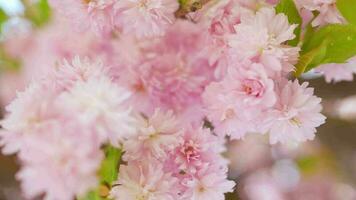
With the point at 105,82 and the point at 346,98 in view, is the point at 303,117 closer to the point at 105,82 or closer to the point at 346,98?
the point at 105,82

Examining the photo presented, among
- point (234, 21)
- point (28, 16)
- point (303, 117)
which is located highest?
point (28, 16)

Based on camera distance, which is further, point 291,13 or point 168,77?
point 168,77

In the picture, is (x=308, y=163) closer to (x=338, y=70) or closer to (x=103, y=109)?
(x=338, y=70)

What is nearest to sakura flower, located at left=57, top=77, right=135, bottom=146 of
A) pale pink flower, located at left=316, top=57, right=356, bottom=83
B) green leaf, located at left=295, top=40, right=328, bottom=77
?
green leaf, located at left=295, top=40, right=328, bottom=77

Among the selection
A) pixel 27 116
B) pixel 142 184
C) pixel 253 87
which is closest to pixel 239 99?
pixel 253 87

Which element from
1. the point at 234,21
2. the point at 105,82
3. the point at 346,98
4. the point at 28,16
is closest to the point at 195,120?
the point at 234,21

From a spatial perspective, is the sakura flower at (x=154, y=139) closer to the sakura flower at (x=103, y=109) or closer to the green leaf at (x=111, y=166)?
the green leaf at (x=111, y=166)
